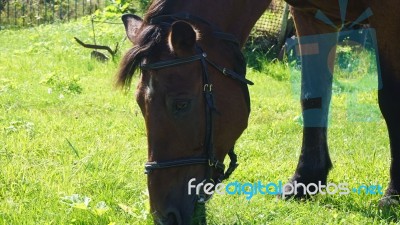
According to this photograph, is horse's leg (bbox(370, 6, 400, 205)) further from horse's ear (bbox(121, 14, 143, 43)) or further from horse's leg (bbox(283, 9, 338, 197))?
horse's ear (bbox(121, 14, 143, 43))

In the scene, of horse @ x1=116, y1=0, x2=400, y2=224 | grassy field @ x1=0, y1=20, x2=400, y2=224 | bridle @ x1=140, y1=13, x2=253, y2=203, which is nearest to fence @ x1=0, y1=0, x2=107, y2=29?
grassy field @ x1=0, y1=20, x2=400, y2=224

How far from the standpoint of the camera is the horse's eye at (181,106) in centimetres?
230

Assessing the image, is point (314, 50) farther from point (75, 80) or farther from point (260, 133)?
point (75, 80)

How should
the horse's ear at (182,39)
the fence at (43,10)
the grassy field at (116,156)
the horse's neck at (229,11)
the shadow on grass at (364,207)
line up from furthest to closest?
the fence at (43,10) < the shadow on grass at (364,207) < the grassy field at (116,156) < the horse's neck at (229,11) < the horse's ear at (182,39)

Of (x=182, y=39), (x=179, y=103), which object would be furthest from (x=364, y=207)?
(x=182, y=39)

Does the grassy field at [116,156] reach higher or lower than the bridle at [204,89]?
lower

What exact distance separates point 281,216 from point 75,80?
3.77 m

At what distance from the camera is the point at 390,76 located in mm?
3113

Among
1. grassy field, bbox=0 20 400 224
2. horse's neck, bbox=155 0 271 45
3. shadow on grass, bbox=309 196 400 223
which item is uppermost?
horse's neck, bbox=155 0 271 45

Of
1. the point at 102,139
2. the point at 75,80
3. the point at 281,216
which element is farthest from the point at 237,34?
the point at 75,80

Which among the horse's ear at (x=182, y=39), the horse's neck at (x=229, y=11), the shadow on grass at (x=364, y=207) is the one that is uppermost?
the horse's neck at (x=229, y=11)

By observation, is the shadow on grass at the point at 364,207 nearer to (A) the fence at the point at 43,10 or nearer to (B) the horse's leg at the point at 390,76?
(B) the horse's leg at the point at 390,76

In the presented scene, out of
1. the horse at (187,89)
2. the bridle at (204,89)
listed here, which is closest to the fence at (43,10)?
the horse at (187,89)

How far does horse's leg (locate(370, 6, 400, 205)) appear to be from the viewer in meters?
2.99
